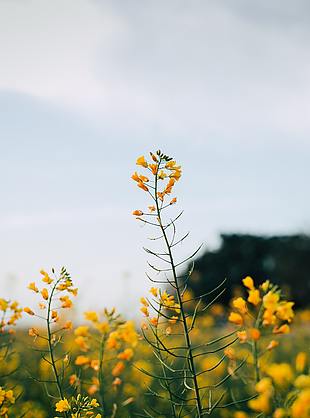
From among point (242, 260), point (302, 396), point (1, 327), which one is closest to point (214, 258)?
point (242, 260)

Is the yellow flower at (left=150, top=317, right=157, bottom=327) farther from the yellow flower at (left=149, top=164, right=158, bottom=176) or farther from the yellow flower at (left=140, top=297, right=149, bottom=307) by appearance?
the yellow flower at (left=149, top=164, right=158, bottom=176)

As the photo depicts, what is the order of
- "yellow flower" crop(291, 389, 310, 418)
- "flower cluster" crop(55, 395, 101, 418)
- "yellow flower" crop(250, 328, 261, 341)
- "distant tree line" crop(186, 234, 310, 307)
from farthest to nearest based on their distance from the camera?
"distant tree line" crop(186, 234, 310, 307) < "flower cluster" crop(55, 395, 101, 418) < "yellow flower" crop(250, 328, 261, 341) < "yellow flower" crop(291, 389, 310, 418)

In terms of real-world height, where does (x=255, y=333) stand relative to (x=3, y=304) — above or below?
below

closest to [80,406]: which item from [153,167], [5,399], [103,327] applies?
[103,327]

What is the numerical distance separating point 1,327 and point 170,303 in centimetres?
127

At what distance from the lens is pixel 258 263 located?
32844mm

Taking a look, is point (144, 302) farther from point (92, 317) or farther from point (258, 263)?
point (258, 263)

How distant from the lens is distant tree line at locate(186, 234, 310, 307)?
102 feet

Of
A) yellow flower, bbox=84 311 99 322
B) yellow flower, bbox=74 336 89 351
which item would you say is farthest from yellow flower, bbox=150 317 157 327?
yellow flower, bbox=74 336 89 351

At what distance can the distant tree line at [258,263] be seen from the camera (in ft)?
102

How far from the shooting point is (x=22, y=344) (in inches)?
438

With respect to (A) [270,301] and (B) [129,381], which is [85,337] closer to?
(A) [270,301]

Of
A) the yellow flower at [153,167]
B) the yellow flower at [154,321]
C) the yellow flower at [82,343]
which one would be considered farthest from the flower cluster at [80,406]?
the yellow flower at [153,167]

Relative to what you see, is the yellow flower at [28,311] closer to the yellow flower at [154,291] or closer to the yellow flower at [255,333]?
the yellow flower at [154,291]
